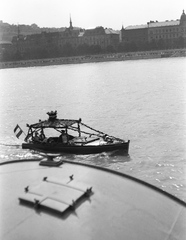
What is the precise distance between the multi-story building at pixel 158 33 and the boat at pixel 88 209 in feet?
431

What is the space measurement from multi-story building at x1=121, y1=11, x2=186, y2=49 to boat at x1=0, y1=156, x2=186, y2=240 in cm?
13151

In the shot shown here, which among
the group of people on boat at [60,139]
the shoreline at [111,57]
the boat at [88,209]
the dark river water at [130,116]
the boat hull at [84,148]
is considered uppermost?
the shoreline at [111,57]

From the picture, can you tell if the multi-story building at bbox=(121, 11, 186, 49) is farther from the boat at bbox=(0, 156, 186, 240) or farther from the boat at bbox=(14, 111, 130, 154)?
the boat at bbox=(0, 156, 186, 240)

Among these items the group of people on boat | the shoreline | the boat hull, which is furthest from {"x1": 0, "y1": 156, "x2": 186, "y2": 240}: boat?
the shoreline

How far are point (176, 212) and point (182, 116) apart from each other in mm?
28144

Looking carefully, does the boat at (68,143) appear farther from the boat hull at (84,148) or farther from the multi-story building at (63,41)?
the multi-story building at (63,41)

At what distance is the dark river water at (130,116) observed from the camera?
20.1 metres

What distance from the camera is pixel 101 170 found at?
751 centimetres

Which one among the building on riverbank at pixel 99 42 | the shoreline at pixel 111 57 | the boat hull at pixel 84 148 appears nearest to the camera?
the boat hull at pixel 84 148

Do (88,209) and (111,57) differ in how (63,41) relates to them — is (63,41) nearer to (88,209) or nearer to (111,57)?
(111,57)

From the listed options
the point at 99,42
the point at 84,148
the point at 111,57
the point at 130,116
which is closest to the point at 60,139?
the point at 84,148

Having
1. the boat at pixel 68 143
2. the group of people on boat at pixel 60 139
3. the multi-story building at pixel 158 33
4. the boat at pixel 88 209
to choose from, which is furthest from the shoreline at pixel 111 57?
the boat at pixel 88 209

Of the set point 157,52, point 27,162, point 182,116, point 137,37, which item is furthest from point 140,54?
point 27,162

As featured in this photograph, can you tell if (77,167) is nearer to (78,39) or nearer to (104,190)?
(104,190)
